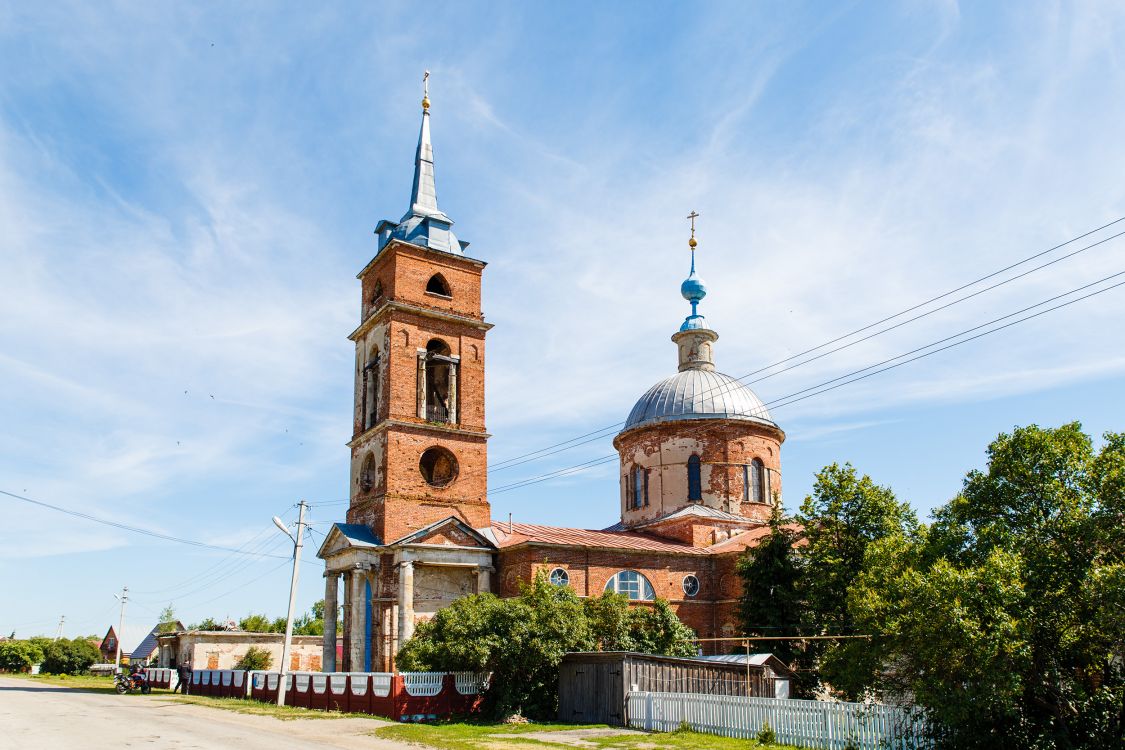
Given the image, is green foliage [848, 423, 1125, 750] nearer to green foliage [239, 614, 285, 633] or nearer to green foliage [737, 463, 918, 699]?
green foliage [737, 463, 918, 699]

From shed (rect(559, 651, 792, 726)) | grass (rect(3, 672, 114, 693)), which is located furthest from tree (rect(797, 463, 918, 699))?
grass (rect(3, 672, 114, 693))

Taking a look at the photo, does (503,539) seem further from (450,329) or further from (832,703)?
(832,703)

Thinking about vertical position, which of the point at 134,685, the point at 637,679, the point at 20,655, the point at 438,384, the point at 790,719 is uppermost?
the point at 438,384

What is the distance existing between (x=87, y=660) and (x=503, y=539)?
50.9m

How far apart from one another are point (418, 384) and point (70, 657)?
50475mm

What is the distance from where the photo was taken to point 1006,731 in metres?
16.0

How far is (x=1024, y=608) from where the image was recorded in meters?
15.0

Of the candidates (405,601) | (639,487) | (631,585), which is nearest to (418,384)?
(405,601)

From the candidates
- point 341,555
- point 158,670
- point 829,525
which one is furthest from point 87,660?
point 829,525

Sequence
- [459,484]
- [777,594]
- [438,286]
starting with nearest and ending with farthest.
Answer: [777,594], [459,484], [438,286]

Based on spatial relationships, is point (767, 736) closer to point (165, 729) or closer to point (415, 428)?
point (165, 729)

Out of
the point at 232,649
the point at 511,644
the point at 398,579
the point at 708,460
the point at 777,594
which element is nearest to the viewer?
the point at 511,644

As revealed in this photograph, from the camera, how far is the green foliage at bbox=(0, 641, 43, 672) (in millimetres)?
76250

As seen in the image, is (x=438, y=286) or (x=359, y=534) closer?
(x=359, y=534)
